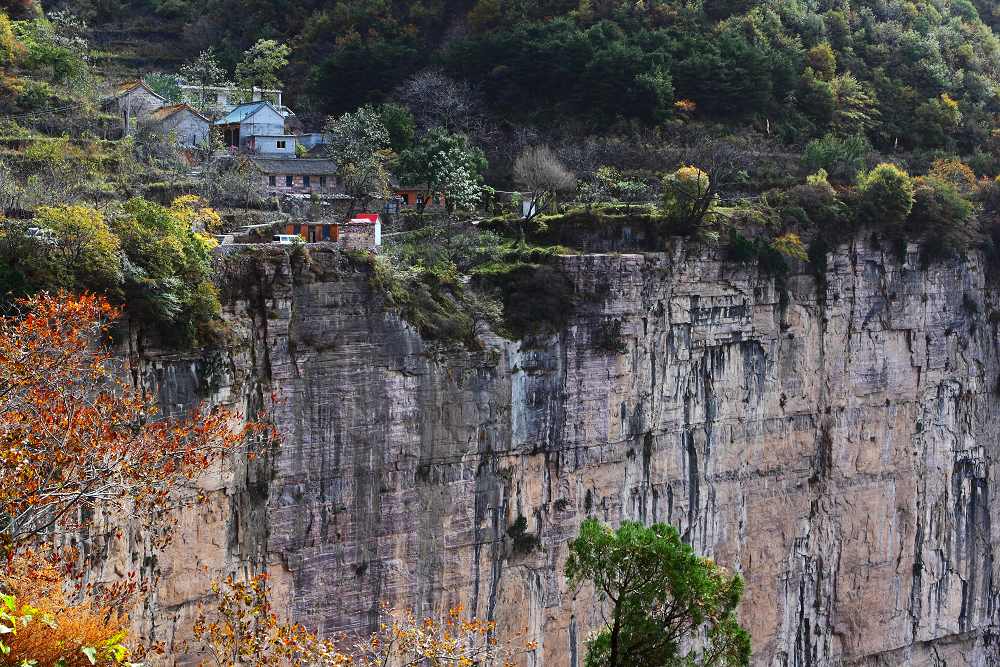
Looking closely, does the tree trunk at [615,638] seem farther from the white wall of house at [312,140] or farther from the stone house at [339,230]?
the white wall of house at [312,140]

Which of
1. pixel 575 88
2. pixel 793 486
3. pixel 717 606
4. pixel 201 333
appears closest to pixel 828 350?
pixel 793 486

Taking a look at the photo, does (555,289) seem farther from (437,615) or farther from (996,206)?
(996,206)

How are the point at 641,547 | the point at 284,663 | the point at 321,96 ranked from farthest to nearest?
the point at 321,96, the point at 284,663, the point at 641,547

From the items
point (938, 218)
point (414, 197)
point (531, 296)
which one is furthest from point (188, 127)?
point (938, 218)

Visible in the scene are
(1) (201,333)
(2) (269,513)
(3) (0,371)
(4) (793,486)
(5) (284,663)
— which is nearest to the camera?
(3) (0,371)

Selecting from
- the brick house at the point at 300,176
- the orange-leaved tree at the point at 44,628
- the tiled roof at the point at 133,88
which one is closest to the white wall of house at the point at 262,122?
the brick house at the point at 300,176

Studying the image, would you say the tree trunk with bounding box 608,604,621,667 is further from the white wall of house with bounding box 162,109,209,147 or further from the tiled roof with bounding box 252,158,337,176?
the white wall of house with bounding box 162,109,209,147
